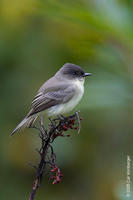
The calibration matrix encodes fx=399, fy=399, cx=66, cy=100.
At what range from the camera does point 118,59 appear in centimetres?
316

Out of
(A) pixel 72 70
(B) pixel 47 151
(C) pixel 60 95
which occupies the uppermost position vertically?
(A) pixel 72 70

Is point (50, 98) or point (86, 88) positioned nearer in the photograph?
point (86, 88)

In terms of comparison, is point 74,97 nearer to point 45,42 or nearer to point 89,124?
point 89,124

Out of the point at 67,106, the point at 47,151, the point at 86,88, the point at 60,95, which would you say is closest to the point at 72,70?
the point at 60,95

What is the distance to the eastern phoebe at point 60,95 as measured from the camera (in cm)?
328

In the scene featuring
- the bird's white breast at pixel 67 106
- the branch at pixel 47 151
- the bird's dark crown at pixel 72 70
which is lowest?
the branch at pixel 47 151

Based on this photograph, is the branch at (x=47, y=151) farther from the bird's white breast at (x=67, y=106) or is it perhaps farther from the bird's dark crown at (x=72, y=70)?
the bird's dark crown at (x=72, y=70)

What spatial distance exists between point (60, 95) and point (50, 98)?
0.14 m

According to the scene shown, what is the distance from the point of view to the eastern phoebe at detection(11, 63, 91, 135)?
10.8 feet

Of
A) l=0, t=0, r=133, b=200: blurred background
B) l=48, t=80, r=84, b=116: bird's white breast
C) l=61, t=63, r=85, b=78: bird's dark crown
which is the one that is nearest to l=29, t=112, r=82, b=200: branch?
l=0, t=0, r=133, b=200: blurred background

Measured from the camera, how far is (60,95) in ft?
11.6

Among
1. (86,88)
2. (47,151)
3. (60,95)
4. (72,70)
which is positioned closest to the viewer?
(47,151)

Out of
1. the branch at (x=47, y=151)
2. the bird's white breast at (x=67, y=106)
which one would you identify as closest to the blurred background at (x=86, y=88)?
the bird's white breast at (x=67, y=106)

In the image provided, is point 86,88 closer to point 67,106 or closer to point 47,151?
point 67,106
